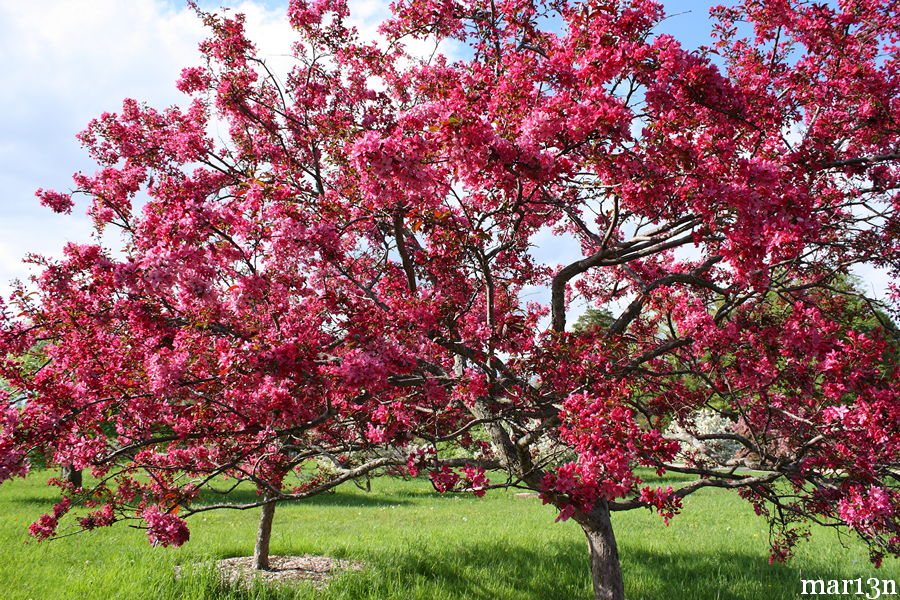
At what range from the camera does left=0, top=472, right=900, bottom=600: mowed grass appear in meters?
6.88

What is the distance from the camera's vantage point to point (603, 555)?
235 inches

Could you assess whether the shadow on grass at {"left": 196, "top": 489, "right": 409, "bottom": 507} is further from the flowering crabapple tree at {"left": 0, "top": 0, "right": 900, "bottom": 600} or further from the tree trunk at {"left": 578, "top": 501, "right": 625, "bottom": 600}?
the tree trunk at {"left": 578, "top": 501, "right": 625, "bottom": 600}

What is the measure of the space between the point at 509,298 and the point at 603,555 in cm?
345

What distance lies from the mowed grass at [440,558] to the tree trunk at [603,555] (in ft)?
5.51

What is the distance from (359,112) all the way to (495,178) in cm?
445

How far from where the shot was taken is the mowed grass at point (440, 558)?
6879 mm

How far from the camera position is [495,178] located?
166 inches

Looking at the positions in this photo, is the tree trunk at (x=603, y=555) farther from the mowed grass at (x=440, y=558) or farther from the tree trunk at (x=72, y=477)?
the tree trunk at (x=72, y=477)

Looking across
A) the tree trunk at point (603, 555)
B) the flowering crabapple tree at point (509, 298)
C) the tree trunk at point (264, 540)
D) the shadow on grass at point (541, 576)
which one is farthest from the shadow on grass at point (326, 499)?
the tree trunk at point (603, 555)

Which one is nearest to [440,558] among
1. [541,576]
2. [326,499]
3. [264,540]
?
[541,576]

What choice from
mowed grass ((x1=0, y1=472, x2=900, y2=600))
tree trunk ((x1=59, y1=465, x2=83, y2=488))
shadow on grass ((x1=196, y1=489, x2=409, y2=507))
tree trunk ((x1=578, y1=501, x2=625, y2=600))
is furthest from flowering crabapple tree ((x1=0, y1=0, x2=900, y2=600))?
shadow on grass ((x1=196, y1=489, x2=409, y2=507))

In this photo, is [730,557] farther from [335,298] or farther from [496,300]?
[335,298]

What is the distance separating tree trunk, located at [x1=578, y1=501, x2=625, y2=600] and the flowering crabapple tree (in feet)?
0.11

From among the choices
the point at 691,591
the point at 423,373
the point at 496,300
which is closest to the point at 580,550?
the point at 691,591
